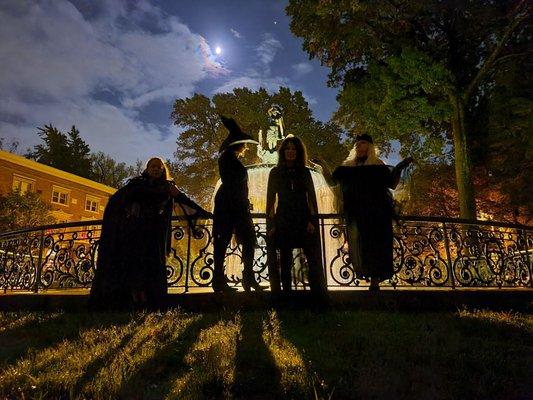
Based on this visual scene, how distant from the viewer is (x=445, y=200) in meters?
22.1

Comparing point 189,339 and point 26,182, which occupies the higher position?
point 26,182

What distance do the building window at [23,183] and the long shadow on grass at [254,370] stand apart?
29588 mm

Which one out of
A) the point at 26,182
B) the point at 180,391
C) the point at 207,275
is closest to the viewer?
the point at 180,391

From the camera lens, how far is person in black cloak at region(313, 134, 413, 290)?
19.6 feet

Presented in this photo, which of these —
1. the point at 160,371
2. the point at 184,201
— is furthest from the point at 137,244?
the point at 160,371

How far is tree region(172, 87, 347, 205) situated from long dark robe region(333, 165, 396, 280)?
25145 mm

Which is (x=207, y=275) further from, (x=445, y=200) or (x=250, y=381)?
(x=445, y=200)

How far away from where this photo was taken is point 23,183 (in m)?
29.4

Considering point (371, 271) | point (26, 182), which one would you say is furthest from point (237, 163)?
point (26, 182)

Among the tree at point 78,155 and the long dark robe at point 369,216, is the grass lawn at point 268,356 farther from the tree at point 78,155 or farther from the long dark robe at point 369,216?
the tree at point 78,155

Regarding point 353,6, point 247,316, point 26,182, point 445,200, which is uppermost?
point 353,6

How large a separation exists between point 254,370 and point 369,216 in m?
3.48

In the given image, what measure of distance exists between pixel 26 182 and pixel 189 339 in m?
31.0

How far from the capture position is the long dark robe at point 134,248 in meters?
5.61
